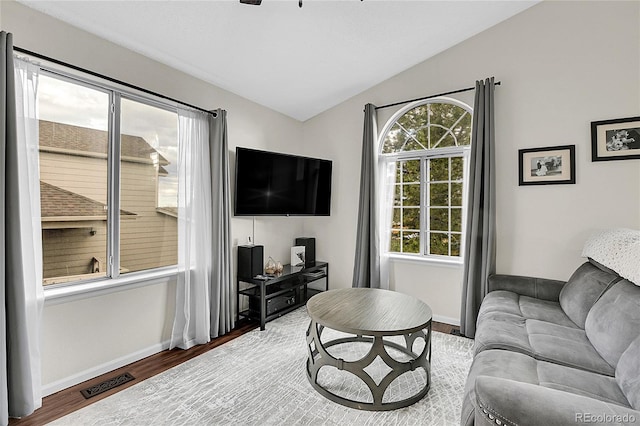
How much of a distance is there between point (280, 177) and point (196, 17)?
69.0 inches

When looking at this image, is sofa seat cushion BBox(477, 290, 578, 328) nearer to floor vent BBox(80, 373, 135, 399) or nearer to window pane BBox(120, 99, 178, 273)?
floor vent BBox(80, 373, 135, 399)

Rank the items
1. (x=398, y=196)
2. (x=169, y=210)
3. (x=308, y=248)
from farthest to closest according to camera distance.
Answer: (x=308, y=248) → (x=398, y=196) → (x=169, y=210)

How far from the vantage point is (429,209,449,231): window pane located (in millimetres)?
3693

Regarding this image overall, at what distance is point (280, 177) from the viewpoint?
12.2 ft

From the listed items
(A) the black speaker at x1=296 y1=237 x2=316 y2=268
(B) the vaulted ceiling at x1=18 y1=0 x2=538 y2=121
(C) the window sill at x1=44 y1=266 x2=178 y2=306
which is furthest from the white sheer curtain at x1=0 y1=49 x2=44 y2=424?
(A) the black speaker at x1=296 y1=237 x2=316 y2=268

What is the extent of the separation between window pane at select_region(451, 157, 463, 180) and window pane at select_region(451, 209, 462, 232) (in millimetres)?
381

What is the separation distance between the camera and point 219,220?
3.14 meters

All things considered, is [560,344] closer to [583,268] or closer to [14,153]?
[583,268]

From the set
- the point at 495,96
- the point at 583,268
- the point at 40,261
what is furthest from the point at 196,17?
the point at 583,268

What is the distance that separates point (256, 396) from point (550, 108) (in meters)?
3.51

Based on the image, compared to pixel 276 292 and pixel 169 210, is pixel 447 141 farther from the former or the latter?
pixel 169 210

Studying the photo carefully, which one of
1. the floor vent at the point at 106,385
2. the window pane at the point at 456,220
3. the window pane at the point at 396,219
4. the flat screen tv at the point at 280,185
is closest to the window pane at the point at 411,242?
the window pane at the point at 396,219

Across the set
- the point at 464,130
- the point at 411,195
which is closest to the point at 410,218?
the point at 411,195

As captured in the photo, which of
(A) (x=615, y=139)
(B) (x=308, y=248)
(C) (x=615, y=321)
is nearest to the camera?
(C) (x=615, y=321)
